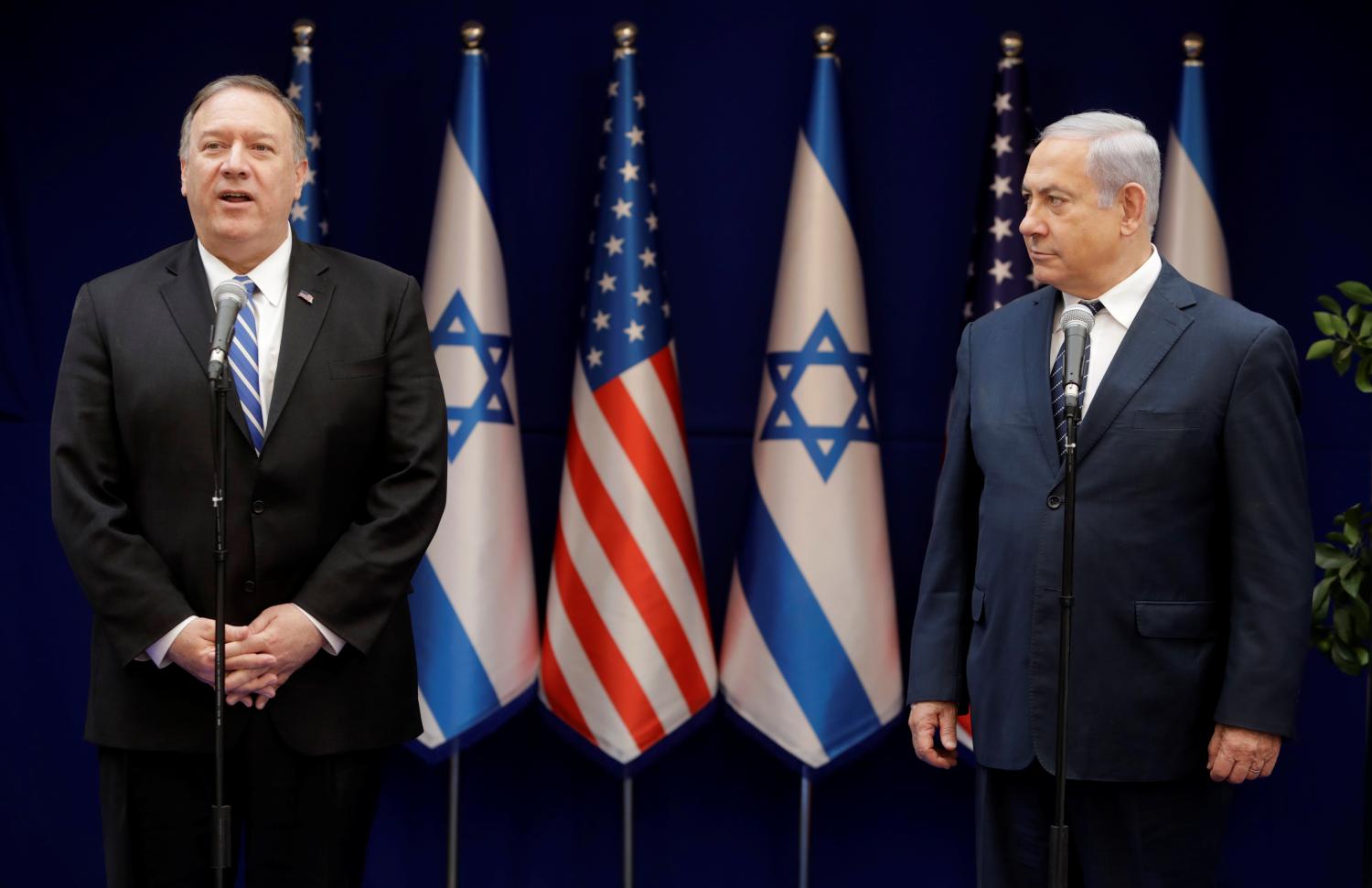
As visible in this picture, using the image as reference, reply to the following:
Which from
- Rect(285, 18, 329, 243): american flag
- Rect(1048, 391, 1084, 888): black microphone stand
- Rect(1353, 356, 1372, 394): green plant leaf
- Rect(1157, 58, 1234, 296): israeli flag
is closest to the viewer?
Result: Rect(1048, 391, 1084, 888): black microphone stand

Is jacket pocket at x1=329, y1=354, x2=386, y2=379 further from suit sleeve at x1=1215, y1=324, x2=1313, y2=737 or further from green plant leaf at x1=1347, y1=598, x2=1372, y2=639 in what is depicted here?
green plant leaf at x1=1347, y1=598, x2=1372, y2=639

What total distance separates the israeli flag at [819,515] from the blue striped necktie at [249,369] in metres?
1.56

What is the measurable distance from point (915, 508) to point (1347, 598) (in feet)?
3.72

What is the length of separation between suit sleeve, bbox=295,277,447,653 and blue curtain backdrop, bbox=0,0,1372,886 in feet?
4.99

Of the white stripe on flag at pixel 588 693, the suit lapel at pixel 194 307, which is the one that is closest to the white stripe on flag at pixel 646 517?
the white stripe on flag at pixel 588 693

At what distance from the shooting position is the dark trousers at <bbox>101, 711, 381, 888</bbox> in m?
2.35

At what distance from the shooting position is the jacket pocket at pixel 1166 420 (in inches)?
88.8

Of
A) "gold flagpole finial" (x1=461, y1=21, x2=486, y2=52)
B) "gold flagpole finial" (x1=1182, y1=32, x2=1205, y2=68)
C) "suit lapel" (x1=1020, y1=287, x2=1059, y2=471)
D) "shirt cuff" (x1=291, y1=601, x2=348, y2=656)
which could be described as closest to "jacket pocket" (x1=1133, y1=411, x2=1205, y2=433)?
"suit lapel" (x1=1020, y1=287, x2=1059, y2=471)

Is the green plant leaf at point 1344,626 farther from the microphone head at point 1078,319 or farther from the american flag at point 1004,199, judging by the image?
the microphone head at point 1078,319

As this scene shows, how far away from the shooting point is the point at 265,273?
2488mm

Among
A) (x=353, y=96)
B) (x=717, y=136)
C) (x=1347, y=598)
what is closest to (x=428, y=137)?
(x=353, y=96)

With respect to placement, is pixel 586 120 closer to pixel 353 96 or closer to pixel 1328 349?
pixel 353 96

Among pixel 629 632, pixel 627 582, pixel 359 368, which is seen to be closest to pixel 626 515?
pixel 627 582

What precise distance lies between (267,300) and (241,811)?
83 centimetres
